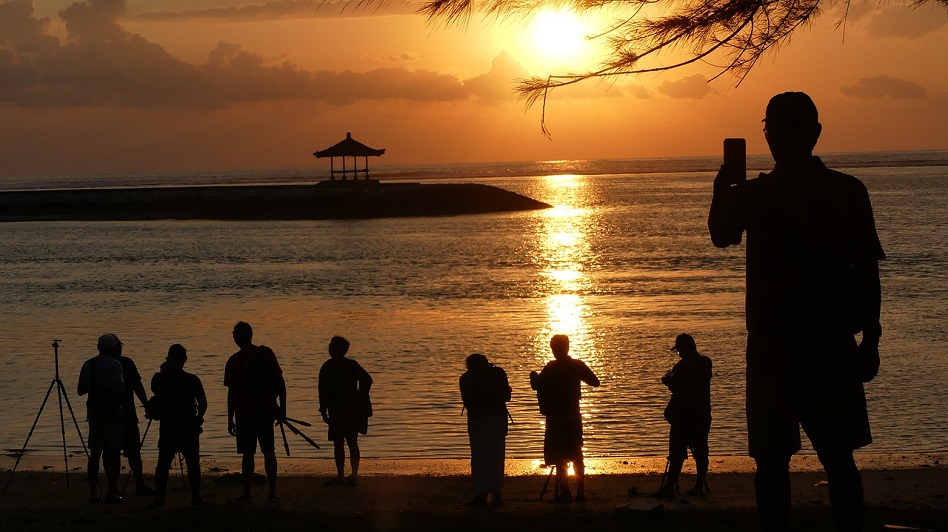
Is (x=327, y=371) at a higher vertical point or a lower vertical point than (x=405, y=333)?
higher

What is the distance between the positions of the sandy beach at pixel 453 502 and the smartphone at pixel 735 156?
274 cm

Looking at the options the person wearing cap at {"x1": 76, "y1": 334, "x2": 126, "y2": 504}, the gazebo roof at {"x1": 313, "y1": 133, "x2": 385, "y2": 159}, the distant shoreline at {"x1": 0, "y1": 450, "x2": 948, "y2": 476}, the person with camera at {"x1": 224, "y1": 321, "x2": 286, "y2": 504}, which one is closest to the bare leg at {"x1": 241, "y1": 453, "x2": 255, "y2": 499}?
the person with camera at {"x1": 224, "y1": 321, "x2": 286, "y2": 504}

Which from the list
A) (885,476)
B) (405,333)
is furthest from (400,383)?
(885,476)

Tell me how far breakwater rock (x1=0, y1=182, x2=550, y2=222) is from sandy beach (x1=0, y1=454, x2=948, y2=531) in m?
78.2

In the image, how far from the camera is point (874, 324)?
14.0 feet

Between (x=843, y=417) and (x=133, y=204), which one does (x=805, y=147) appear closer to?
(x=843, y=417)

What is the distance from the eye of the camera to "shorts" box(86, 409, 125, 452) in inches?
382

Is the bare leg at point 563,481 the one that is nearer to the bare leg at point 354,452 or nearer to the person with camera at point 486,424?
the person with camera at point 486,424

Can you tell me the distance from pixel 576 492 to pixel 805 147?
636 centimetres

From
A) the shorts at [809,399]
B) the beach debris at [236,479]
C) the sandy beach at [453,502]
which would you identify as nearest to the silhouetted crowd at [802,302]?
the shorts at [809,399]

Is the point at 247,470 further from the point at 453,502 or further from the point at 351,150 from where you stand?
the point at 351,150

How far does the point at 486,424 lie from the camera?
9648 millimetres

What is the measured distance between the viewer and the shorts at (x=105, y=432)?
9.70 m

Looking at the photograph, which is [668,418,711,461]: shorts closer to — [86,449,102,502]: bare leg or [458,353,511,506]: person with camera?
[458,353,511,506]: person with camera
